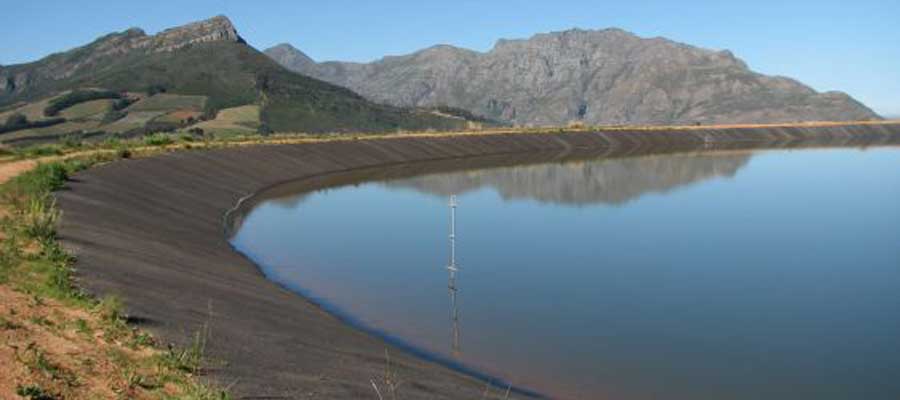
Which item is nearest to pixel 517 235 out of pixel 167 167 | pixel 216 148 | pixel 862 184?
pixel 167 167

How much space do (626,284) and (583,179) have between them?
3979cm

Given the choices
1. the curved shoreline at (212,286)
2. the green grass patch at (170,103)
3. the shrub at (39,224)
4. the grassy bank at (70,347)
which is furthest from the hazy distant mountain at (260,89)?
the grassy bank at (70,347)

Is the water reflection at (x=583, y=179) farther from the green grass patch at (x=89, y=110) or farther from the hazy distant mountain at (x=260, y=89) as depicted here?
the green grass patch at (x=89, y=110)

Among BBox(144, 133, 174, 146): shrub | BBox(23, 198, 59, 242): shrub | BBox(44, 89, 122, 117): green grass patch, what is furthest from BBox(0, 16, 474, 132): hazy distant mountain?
BBox(23, 198, 59, 242): shrub

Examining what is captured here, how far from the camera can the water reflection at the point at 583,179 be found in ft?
171

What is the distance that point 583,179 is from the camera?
63.5 m

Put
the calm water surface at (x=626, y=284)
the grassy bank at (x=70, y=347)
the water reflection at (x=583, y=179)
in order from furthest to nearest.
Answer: the water reflection at (x=583, y=179), the calm water surface at (x=626, y=284), the grassy bank at (x=70, y=347)

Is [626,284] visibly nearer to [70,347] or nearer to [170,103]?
[70,347]

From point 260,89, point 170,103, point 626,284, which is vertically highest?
point 260,89

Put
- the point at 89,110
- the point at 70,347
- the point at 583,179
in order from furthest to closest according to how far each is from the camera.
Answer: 1. the point at 89,110
2. the point at 583,179
3. the point at 70,347

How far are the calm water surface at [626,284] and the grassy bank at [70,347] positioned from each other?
7387mm

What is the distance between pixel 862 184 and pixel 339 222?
42245 mm

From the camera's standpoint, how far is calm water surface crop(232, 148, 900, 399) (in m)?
16.5

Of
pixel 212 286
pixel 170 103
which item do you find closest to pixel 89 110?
pixel 170 103
